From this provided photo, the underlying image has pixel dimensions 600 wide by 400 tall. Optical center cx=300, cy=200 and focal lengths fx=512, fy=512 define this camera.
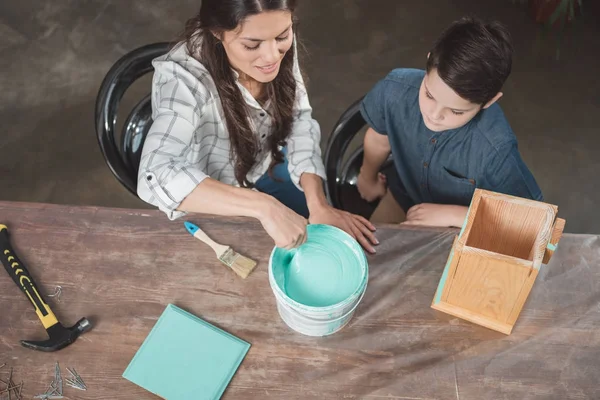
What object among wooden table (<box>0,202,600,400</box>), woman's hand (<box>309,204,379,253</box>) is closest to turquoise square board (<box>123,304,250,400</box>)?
wooden table (<box>0,202,600,400</box>)

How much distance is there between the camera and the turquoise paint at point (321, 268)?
95 cm

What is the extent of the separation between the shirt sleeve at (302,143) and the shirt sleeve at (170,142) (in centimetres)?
31

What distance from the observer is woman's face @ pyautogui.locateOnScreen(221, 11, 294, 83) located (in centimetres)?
106

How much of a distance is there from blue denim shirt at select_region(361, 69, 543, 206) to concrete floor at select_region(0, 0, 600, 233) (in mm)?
1094

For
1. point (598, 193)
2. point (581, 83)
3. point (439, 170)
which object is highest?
point (439, 170)

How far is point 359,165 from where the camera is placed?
1715 millimetres

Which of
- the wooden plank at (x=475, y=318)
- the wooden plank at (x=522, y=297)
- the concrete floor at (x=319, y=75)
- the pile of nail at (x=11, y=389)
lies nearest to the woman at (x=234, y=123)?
the wooden plank at (x=475, y=318)

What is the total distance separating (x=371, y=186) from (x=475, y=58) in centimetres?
61

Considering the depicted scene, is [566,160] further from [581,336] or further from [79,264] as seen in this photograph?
[79,264]

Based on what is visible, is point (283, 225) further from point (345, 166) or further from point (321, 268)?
point (345, 166)

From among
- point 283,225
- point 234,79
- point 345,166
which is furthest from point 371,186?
point 283,225

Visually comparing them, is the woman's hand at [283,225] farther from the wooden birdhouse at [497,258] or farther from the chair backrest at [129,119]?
the chair backrest at [129,119]

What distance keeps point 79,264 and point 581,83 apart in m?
2.55

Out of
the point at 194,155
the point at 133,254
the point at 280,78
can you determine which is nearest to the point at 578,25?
the point at 280,78
